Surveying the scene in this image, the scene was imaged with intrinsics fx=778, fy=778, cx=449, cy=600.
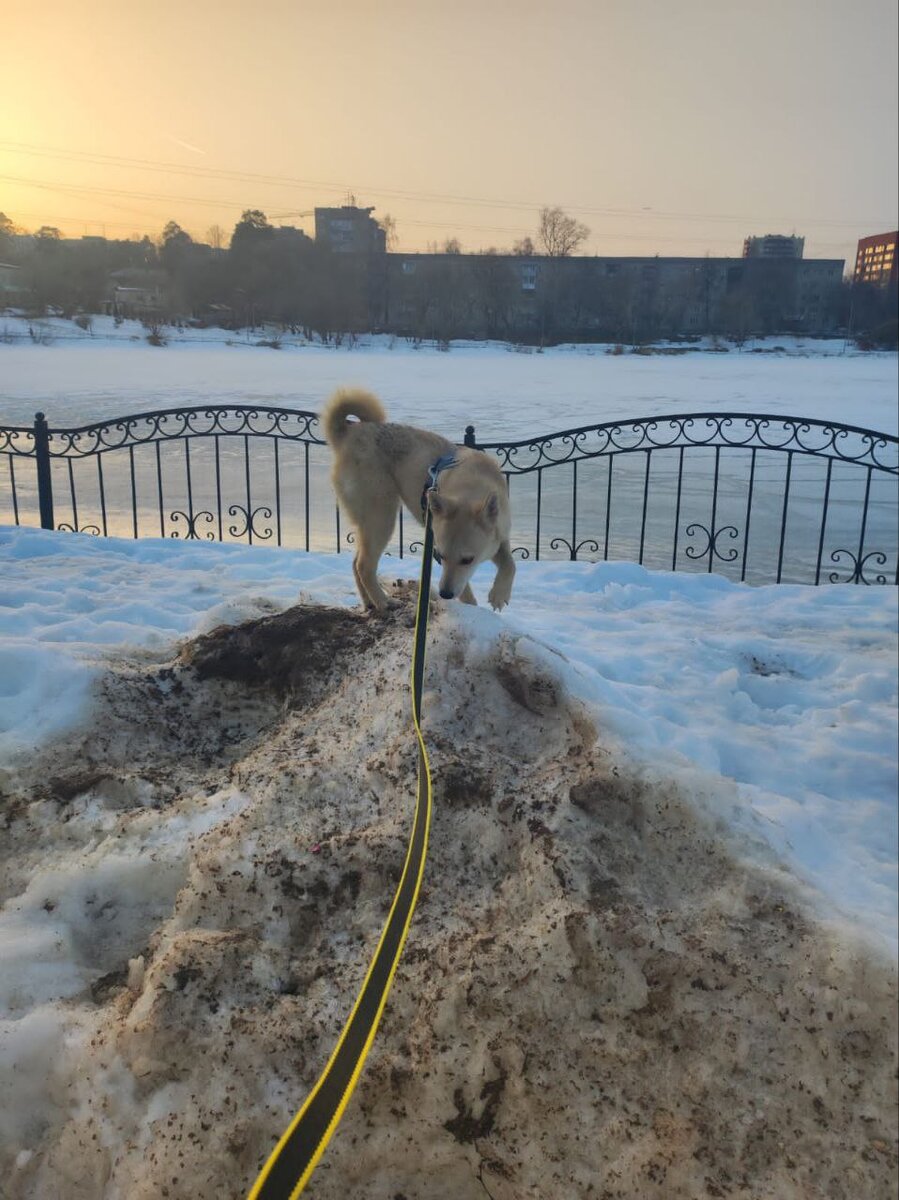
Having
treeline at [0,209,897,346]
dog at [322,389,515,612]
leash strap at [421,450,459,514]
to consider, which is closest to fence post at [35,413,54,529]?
treeline at [0,209,897,346]

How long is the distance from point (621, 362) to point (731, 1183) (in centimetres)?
904

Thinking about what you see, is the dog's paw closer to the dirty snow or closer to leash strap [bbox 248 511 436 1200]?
the dirty snow

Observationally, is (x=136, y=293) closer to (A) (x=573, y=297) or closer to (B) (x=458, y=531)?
(B) (x=458, y=531)

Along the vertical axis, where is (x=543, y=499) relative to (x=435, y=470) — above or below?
below

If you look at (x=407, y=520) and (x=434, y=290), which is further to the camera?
(x=434, y=290)

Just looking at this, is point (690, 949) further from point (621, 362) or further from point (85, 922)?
point (621, 362)

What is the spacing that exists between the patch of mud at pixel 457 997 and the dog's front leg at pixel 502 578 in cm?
105

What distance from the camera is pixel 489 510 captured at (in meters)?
2.69

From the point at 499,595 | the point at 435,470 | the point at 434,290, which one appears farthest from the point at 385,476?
the point at 434,290

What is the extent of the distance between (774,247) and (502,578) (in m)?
3.06

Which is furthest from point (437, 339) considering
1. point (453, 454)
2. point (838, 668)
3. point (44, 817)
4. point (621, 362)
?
point (44, 817)

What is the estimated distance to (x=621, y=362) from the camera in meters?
9.19

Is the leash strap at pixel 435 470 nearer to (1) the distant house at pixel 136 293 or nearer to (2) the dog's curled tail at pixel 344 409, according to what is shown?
(2) the dog's curled tail at pixel 344 409

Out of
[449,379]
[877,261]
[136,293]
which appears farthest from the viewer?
[449,379]
